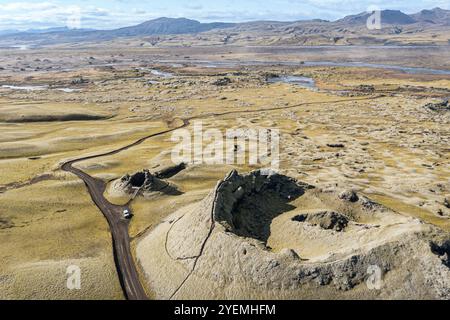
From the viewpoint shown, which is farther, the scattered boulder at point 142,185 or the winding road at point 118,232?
the scattered boulder at point 142,185

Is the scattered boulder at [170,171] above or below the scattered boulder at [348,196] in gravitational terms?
below

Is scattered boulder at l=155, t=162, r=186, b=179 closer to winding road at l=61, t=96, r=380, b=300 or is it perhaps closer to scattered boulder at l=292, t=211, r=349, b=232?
winding road at l=61, t=96, r=380, b=300

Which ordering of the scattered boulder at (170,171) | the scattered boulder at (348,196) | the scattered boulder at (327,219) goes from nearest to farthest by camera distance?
the scattered boulder at (327,219) → the scattered boulder at (348,196) → the scattered boulder at (170,171)

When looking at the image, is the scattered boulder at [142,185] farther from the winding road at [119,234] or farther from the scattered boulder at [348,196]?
the scattered boulder at [348,196]

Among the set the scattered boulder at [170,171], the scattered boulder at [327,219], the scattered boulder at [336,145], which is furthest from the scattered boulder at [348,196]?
the scattered boulder at [336,145]

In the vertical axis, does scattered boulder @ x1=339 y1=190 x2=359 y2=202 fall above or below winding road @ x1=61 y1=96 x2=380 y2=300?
above

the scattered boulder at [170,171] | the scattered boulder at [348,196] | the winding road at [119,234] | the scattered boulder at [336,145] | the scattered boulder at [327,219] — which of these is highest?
the scattered boulder at [348,196]

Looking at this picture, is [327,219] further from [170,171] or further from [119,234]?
[170,171]

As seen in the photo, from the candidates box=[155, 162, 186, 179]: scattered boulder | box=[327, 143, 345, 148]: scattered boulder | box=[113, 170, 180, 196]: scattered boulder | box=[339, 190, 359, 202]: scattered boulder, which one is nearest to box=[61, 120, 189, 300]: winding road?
box=[113, 170, 180, 196]: scattered boulder

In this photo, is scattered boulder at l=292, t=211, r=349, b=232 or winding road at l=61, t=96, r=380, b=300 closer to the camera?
winding road at l=61, t=96, r=380, b=300

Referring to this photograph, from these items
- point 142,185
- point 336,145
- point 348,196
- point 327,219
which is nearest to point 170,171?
point 142,185
